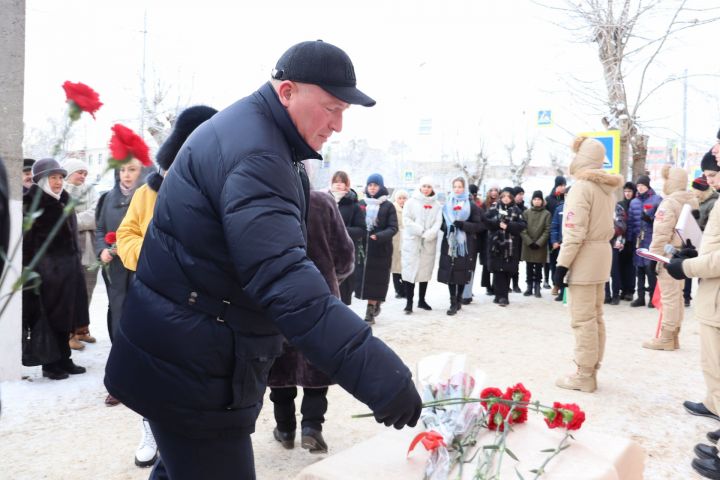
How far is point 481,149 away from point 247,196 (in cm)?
3606

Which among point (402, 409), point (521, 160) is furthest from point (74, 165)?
point (521, 160)

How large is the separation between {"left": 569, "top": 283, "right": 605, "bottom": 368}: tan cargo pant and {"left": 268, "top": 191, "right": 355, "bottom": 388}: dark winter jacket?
2.30m

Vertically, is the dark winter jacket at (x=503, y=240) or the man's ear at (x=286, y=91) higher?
the man's ear at (x=286, y=91)

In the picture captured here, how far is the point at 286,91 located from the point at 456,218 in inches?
302

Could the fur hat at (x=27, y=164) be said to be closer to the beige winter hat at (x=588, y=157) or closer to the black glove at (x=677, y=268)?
the beige winter hat at (x=588, y=157)

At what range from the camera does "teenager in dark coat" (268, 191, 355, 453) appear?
3.93m

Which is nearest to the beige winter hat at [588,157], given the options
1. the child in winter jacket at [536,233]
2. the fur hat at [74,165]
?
the fur hat at [74,165]

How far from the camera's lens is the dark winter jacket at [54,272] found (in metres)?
5.32

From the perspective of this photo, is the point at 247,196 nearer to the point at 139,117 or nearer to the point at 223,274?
the point at 223,274

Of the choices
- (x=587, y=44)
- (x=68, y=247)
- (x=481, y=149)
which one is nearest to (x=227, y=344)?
(x=68, y=247)

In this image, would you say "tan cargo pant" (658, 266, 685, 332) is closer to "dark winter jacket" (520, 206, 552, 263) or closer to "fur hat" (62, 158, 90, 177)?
"dark winter jacket" (520, 206, 552, 263)

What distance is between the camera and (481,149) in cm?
3659

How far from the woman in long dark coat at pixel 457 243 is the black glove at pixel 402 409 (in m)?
7.49

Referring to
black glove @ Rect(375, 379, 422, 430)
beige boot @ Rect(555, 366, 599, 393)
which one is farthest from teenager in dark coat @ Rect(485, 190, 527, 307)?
black glove @ Rect(375, 379, 422, 430)
